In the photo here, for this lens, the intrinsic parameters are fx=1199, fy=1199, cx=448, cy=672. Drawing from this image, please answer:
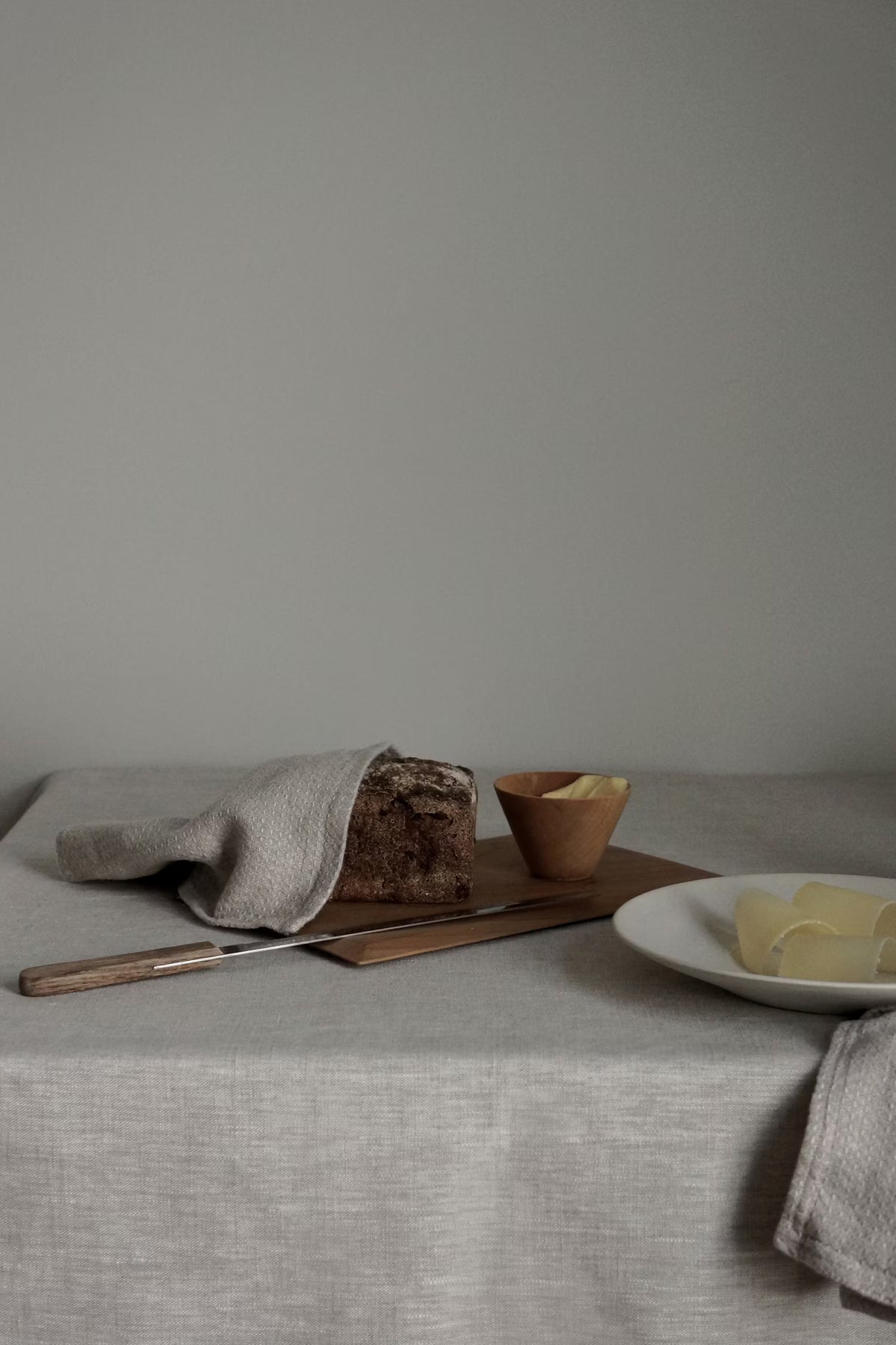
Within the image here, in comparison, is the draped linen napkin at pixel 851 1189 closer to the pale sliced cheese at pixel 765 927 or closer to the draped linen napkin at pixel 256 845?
the pale sliced cheese at pixel 765 927

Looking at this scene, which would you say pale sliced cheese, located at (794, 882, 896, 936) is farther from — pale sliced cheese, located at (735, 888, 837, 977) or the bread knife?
the bread knife

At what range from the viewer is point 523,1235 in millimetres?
616

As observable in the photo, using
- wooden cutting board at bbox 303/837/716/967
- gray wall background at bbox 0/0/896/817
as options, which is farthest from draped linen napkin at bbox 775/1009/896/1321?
gray wall background at bbox 0/0/896/817

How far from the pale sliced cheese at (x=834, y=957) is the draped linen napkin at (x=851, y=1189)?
0.06m

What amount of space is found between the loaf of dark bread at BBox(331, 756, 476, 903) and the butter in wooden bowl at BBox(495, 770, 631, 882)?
48 millimetres

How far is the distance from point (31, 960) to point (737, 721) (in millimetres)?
1136

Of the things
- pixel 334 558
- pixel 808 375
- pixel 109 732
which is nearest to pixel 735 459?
pixel 808 375

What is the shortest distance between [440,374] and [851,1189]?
4.06 ft

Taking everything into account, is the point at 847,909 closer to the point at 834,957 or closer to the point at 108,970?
the point at 834,957

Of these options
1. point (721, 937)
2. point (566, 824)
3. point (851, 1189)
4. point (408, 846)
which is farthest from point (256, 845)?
point (851, 1189)

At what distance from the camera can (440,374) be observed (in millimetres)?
1610

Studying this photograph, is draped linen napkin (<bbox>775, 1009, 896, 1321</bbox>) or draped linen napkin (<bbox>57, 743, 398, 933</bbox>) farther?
draped linen napkin (<bbox>57, 743, 398, 933</bbox>)

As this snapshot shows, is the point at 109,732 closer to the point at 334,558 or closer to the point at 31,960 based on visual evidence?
the point at 334,558

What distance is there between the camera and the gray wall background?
1.57m
